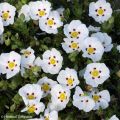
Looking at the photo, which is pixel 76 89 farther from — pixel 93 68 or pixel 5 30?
Answer: pixel 5 30

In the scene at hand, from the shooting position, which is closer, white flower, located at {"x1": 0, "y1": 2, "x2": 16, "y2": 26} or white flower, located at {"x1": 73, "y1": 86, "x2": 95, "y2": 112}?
white flower, located at {"x1": 73, "y1": 86, "x2": 95, "y2": 112}

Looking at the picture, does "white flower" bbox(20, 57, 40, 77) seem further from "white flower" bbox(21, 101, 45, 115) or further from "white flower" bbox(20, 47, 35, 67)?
"white flower" bbox(21, 101, 45, 115)

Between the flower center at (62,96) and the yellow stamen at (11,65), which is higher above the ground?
the yellow stamen at (11,65)

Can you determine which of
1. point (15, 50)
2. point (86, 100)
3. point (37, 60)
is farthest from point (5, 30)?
point (86, 100)

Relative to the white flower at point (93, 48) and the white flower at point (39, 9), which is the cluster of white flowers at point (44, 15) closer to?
the white flower at point (39, 9)

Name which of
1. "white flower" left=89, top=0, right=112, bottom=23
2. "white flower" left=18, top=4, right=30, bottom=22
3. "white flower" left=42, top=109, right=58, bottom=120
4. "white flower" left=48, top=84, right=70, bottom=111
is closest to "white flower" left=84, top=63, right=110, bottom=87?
"white flower" left=48, top=84, right=70, bottom=111

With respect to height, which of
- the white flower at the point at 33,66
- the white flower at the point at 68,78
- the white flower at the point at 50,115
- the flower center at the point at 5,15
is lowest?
the white flower at the point at 50,115

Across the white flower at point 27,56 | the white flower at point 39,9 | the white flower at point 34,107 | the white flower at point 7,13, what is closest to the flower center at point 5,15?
the white flower at point 7,13
